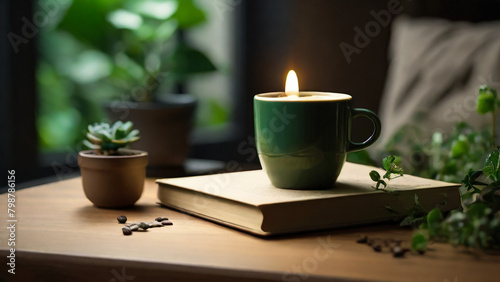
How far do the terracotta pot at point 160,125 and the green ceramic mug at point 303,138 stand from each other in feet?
1.75

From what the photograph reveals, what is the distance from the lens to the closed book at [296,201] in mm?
817

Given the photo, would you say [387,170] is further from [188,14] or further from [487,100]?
[188,14]

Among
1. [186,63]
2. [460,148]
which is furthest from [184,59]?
[460,148]

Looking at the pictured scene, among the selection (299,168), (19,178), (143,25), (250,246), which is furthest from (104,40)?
(250,246)

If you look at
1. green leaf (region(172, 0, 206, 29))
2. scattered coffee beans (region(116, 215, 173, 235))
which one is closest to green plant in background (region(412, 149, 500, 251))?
scattered coffee beans (region(116, 215, 173, 235))

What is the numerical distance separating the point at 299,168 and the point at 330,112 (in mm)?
88

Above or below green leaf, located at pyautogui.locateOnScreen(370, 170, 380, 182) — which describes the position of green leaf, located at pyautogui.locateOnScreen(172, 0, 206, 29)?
above

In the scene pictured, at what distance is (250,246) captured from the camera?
2.55 ft

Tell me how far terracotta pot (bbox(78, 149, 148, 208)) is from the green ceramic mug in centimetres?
22

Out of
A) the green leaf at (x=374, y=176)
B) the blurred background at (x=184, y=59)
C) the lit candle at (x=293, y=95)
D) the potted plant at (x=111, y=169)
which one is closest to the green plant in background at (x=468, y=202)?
the green leaf at (x=374, y=176)

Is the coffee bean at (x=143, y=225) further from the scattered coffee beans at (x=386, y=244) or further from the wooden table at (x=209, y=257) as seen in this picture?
the scattered coffee beans at (x=386, y=244)

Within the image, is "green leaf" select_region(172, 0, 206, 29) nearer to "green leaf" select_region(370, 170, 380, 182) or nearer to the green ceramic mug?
the green ceramic mug

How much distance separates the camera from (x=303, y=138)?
2.90ft

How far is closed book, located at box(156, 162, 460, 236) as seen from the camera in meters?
0.82
